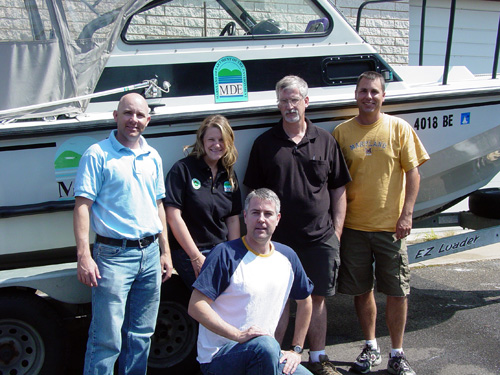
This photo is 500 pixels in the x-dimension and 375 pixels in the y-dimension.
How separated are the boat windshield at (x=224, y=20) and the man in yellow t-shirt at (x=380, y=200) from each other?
899 mm

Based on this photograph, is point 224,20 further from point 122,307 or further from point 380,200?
point 122,307

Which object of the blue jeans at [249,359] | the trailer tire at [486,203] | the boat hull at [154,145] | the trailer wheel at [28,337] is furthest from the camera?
the trailer tire at [486,203]

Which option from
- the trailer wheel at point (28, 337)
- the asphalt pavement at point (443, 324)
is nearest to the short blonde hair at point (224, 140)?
the trailer wheel at point (28, 337)

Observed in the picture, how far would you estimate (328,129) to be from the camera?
3795 mm

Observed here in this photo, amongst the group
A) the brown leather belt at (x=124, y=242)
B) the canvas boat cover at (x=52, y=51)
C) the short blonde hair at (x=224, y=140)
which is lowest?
the brown leather belt at (x=124, y=242)

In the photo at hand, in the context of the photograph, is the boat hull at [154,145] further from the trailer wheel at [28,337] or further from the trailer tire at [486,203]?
→ the trailer tire at [486,203]

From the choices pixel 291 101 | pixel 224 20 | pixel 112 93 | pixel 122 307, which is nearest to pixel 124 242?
pixel 122 307

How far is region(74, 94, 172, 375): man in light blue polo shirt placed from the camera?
9.01 ft

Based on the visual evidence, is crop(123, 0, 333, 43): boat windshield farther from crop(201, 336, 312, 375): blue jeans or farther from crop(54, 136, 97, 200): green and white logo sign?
crop(201, 336, 312, 375): blue jeans

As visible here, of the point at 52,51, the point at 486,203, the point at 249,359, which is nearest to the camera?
the point at 249,359

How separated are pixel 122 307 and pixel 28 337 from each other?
691mm

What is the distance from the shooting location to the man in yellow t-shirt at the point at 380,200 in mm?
3438

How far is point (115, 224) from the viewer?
111 inches

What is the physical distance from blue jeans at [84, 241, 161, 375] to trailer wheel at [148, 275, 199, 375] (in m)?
0.37
